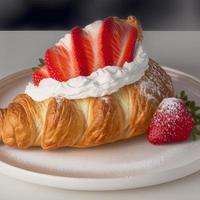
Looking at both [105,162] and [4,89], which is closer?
[105,162]

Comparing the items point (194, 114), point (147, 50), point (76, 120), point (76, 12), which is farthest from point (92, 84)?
point (76, 12)

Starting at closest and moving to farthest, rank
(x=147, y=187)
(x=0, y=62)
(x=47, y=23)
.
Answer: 1. (x=147, y=187)
2. (x=0, y=62)
3. (x=47, y=23)

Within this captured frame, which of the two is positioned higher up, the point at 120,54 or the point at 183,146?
the point at 120,54

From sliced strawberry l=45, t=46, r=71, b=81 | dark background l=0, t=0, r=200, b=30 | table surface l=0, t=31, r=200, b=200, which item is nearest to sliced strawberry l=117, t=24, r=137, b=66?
sliced strawberry l=45, t=46, r=71, b=81

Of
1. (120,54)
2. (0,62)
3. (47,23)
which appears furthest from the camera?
(47,23)

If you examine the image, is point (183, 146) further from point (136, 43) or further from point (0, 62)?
point (0, 62)

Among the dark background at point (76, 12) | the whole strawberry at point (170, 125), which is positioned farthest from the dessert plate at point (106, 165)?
the dark background at point (76, 12)

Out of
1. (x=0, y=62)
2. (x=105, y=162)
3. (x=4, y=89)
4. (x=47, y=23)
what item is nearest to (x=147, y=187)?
(x=105, y=162)
